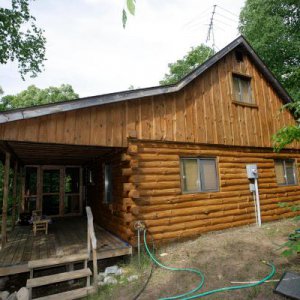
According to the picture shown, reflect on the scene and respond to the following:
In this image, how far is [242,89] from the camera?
1045cm

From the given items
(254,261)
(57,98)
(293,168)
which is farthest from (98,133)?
(57,98)

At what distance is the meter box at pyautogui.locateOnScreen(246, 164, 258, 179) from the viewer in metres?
9.38

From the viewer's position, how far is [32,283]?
199 inches

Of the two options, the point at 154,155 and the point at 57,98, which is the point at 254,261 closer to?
the point at 154,155

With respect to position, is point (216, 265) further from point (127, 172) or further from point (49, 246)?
point (49, 246)

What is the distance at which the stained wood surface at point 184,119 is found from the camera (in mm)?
6223

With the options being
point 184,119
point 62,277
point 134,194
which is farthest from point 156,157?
point 62,277

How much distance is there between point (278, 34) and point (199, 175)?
1685 cm

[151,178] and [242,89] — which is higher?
[242,89]

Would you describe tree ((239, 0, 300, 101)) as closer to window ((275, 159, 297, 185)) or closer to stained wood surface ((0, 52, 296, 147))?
window ((275, 159, 297, 185))

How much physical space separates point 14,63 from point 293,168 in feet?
57.9

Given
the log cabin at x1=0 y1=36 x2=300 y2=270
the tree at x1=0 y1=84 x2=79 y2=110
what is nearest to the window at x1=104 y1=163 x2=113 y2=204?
the log cabin at x1=0 y1=36 x2=300 y2=270

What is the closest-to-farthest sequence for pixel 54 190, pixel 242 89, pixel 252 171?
pixel 252 171, pixel 242 89, pixel 54 190

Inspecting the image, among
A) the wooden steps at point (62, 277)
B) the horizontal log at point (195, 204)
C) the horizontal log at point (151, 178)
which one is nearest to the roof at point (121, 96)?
the horizontal log at point (151, 178)
